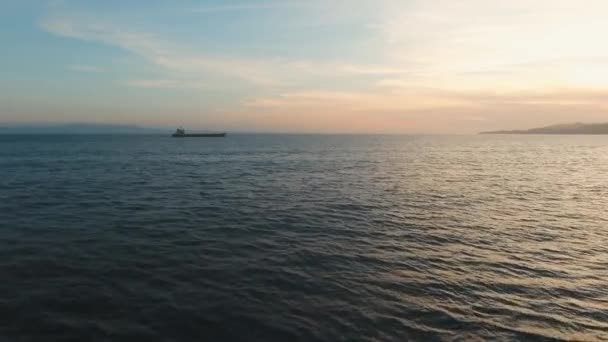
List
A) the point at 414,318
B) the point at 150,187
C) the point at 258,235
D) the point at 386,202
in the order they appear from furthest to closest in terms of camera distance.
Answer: the point at 150,187
the point at 386,202
the point at 258,235
the point at 414,318

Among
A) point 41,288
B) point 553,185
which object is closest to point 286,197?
point 41,288

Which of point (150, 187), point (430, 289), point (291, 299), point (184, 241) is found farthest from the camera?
point (150, 187)

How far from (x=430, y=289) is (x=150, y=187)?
36.4 m

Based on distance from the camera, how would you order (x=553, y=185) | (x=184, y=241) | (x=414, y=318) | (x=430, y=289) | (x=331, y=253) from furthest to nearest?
1. (x=553, y=185)
2. (x=184, y=241)
3. (x=331, y=253)
4. (x=430, y=289)
5. (x=414, y=318)

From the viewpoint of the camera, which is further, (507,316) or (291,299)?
(291,299)

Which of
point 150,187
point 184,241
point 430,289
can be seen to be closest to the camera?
point 430,289

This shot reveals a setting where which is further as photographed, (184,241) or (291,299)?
(184,241)

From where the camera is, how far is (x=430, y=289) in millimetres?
15094

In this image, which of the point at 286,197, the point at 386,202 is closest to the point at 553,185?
the point at 386,202

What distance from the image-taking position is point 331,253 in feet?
64.4

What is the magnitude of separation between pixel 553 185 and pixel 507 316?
43.8m

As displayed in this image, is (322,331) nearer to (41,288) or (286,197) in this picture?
(41,288)

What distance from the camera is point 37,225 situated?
24406mm

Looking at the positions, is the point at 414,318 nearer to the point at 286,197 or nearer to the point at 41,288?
the point at 41,288
